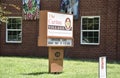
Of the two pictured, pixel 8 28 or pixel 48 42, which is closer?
pixel 48 42

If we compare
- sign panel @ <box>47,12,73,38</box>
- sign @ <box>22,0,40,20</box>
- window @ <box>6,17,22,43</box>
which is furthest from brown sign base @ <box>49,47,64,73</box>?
window @ <box>6,17,22,43</box>

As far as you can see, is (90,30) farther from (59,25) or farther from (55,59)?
(55,59)

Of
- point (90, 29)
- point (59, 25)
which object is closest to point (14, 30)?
point (90, 29)

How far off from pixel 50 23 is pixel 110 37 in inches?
409

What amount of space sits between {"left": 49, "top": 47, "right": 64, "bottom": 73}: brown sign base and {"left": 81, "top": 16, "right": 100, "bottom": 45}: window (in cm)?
983

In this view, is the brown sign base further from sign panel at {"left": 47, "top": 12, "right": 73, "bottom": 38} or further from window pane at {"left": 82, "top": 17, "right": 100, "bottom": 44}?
window pane at {"left": 82, "top": 17, "right": 100, "bottom": 44}

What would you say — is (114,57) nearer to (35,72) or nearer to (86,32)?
(86,32)

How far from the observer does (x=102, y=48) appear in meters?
26.1

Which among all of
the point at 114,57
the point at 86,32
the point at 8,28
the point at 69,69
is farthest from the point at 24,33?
the point at 69,69

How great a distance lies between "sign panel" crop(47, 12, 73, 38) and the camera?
53.0 feet

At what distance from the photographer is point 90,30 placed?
1041 inches

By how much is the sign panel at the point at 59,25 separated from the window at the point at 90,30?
9400 mm

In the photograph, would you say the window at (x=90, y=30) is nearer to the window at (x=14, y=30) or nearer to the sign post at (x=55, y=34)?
the window at (x=14, y=30)

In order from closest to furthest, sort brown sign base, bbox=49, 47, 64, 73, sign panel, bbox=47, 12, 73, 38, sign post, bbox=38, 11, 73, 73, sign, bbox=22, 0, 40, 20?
sign post, bbox=38, 11, 73, 73 → sign panel, bbox=47, 12, 73, 38 → brown sign base, bbox=49, 47, 64, 73 → sign, bbox=22, 0, 40, 20
